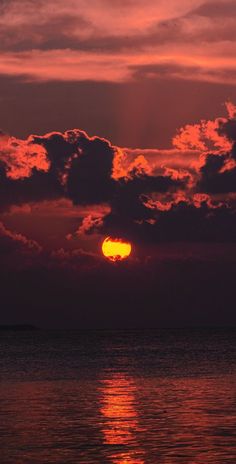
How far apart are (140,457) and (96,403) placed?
2349 centimetres

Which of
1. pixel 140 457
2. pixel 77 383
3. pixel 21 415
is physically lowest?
pixel 140 457

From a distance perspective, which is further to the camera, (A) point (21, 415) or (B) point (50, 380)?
(B) point (50, 380)

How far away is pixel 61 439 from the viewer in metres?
43.8

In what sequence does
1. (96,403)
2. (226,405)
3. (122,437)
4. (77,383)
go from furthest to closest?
(77,383) < (96,403) < (226,405) < (122,437)

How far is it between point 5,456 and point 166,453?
7.22 m

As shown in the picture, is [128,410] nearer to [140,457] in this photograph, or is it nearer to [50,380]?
[140,457]

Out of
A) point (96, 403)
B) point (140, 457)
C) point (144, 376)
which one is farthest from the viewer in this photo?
point (144, 376)

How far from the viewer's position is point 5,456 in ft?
128

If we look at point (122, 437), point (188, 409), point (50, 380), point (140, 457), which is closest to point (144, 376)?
point (50, 380)

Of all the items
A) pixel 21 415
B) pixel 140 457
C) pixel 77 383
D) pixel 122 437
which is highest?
pixel 77 383

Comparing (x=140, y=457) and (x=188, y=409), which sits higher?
(x=188, y=409)

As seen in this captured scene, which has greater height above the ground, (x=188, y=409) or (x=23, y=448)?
(x=188, y=409)

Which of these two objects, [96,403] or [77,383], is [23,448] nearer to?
[96,403]

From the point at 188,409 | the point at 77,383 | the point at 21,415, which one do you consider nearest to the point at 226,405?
the point at 188,409
